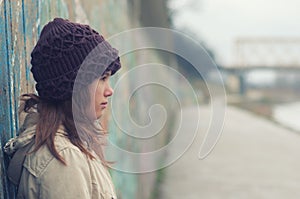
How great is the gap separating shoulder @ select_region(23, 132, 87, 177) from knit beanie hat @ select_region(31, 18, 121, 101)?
0.15 metres

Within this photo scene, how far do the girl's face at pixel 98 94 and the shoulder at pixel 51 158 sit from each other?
164mm

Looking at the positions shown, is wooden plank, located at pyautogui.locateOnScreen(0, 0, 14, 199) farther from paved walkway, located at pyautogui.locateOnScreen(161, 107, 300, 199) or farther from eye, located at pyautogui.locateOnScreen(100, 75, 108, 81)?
paved walkway, located at pyautogui.locateOnScreen(161, 107, 300, 199)

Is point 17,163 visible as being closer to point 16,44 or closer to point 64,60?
point 64,60

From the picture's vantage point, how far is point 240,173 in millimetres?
9766

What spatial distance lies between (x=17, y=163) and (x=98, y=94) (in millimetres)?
308

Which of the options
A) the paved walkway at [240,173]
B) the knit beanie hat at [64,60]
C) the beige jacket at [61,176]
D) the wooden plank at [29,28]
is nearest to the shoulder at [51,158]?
the beige jacket at [61,176]

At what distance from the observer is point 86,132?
68.1 inches

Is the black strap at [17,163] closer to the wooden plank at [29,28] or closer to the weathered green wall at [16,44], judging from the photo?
the weathered green wall at [16,44]

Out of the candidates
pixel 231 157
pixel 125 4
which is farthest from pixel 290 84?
pixel 125 4

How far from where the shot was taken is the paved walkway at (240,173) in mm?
7997

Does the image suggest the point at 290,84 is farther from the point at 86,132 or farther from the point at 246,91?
the point at 86,132

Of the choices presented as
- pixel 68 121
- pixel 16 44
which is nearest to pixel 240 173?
pixel 16 44

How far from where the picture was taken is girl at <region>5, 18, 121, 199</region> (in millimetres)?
1535

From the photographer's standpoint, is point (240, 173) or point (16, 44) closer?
point (16, 44)
